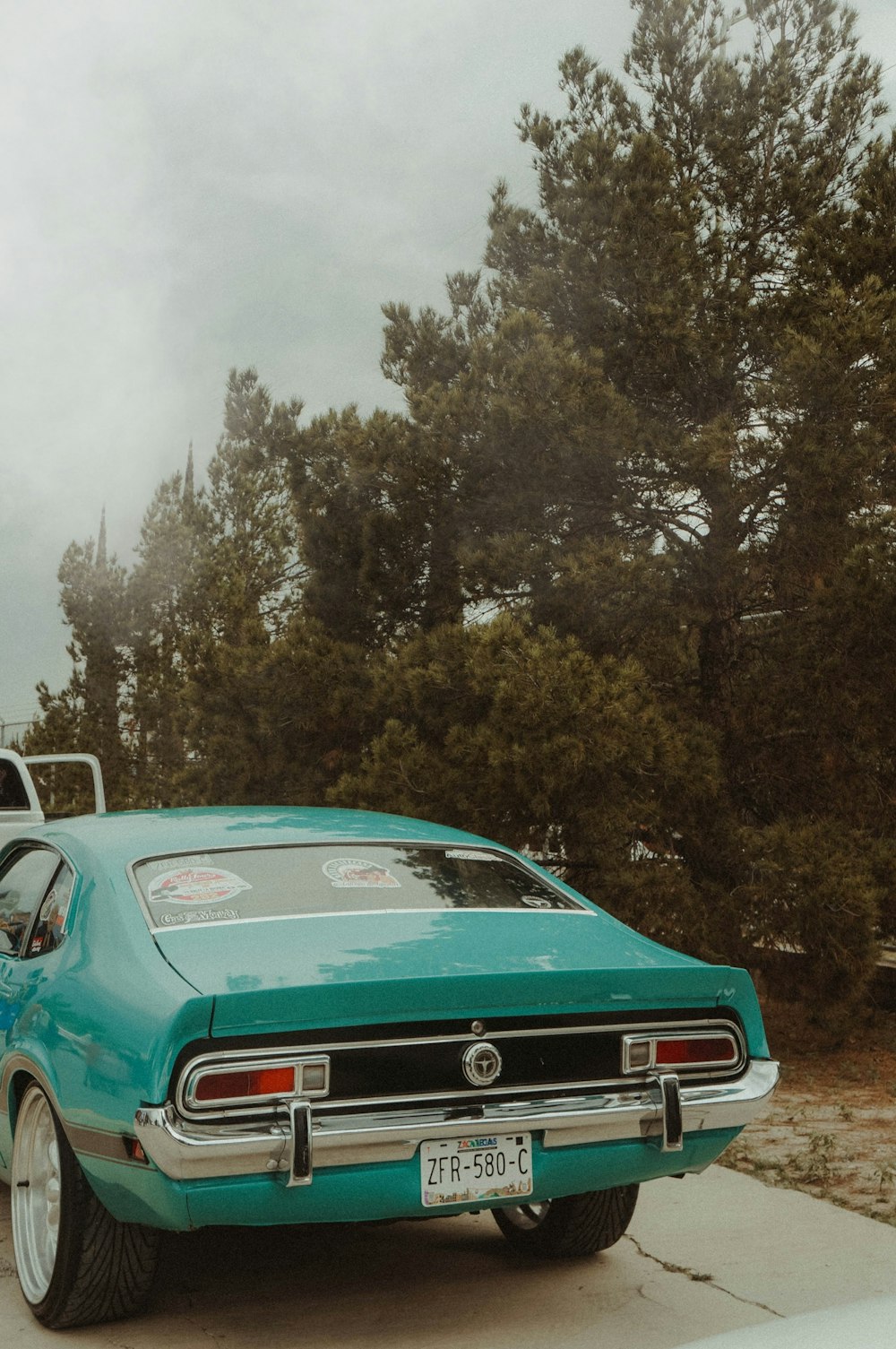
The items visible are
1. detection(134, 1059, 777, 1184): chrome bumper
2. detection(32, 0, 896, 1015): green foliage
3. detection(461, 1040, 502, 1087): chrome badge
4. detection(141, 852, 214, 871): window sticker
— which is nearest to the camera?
detection(134, 1059, 777, 1184): chrome bumper

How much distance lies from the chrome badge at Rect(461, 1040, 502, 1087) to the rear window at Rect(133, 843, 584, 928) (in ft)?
2.13

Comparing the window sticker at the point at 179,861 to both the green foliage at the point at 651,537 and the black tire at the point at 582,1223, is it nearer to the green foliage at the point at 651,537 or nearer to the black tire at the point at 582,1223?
the black tire at the point at 582,1223

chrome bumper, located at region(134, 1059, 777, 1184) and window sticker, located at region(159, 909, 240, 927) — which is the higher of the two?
window sticker, located at region(159, 909, 240, 927)

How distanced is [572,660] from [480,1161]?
6301 millimetres

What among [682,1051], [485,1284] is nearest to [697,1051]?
[682,1051]

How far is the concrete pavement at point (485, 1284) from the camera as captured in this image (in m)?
3.82

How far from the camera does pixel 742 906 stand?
31.8 ft

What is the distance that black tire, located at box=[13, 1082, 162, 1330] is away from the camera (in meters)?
3.71

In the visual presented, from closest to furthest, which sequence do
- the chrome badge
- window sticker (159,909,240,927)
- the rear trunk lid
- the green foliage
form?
the rear trunk lid, the chrome badge, window sticker (159,909,240,927), the green foliage

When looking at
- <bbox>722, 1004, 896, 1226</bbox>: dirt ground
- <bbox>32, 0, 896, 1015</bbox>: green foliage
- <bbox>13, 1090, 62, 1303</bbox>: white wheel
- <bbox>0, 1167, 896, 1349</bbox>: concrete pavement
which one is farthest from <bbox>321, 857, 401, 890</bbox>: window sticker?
<bbox>32, 0, 896, 1015</bbox>: green foliage

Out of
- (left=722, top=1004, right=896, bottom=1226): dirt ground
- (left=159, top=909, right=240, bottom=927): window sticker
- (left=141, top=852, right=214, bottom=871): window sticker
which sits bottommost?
(left=722, top=1004, right=896, bottom=1226): dirt ground

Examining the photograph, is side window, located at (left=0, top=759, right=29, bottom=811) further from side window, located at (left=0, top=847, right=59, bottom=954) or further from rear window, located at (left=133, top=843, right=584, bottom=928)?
rear window, located at (left=133, top=843, right=584, bottom=928)

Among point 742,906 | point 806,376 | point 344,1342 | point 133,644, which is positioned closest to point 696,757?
point 742,906

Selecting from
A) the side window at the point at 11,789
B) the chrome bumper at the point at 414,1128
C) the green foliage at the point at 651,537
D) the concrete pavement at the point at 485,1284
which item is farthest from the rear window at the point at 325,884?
the side window at the point at 11,789
